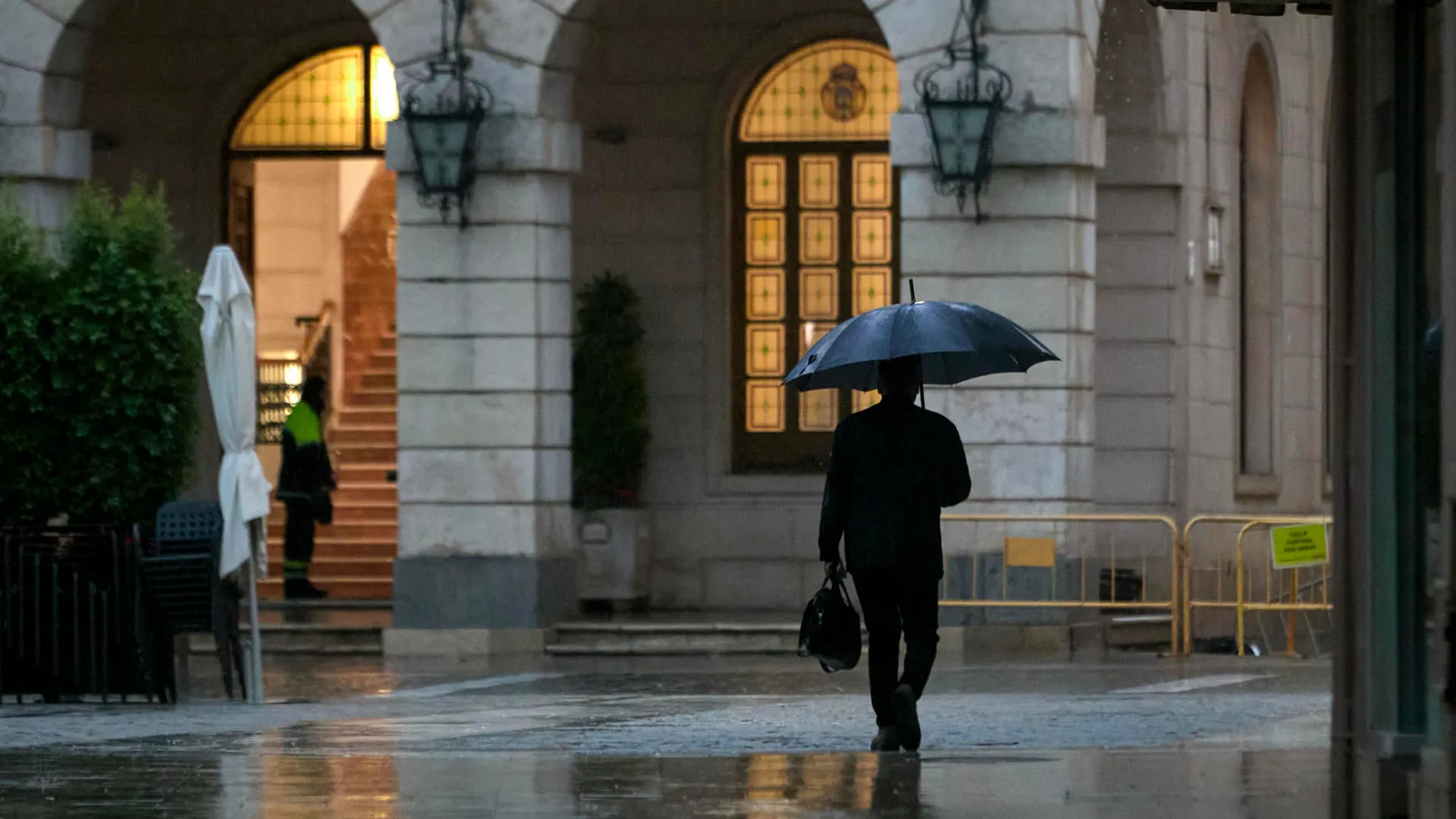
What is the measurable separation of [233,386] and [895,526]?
17.3 feet

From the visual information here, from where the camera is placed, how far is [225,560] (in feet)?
49.4

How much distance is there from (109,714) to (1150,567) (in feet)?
32.0

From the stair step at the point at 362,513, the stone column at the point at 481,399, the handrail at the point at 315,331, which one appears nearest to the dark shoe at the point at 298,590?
the stair step at the point at 362,513

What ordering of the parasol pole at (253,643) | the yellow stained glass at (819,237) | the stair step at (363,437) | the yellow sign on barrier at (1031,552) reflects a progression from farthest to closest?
1. the stair step at (363,437)
2. the yellow stained glass at (819,237)
3. the yellow sign on barrier at (1031,552)
4. the parasol pole at (253,643)

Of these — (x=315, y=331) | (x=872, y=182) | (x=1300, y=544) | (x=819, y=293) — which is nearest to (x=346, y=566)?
(x=315, y=331)

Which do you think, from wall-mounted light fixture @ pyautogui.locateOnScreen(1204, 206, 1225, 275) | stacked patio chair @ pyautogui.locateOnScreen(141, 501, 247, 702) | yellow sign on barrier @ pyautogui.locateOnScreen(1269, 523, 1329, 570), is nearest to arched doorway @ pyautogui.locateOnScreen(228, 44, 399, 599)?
stacked patio chair @ pyautogui.locateOnScreen(141, 501, 247, 702)

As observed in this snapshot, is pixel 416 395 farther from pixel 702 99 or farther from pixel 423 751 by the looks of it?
pixel 423 751

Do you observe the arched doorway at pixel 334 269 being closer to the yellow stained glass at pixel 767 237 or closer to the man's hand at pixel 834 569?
the yellow stained glass at pixel 767 237

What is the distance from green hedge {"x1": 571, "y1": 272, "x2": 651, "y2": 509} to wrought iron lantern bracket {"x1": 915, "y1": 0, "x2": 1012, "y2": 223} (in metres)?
3.81

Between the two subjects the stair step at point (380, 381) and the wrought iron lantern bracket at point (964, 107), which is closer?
the wrought iron lantern bracket at point (964, 107)

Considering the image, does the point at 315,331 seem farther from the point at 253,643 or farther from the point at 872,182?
the point at 253,643

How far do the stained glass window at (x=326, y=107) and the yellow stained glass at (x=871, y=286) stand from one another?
13.7 feet

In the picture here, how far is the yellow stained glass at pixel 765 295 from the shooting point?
22281 mm

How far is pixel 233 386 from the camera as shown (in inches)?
601
